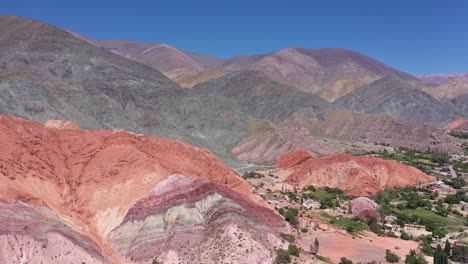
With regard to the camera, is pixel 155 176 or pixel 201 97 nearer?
pixel 155 176

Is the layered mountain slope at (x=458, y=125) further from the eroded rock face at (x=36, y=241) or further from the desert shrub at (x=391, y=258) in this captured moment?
the eroded rock face at (x=36, y=241)

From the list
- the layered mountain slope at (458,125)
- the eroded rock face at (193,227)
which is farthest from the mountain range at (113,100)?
the eroded rock face at (193,227)

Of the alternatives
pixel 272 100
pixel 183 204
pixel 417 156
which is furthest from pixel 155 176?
pixel 272 100

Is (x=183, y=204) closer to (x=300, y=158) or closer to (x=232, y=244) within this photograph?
(x=232, y=244)

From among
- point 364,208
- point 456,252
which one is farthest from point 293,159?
point 456,252

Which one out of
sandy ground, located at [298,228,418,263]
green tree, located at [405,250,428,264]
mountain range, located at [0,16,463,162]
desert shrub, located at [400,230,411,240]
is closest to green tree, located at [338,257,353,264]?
sandy ground, located at [298,228,418,263]

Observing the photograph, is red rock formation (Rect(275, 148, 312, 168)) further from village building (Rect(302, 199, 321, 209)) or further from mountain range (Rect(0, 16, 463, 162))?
village building (Rect(302, 199, 321, 209))
